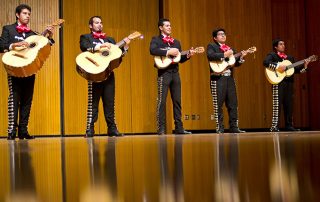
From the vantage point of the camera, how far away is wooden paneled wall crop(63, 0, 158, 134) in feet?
27.4

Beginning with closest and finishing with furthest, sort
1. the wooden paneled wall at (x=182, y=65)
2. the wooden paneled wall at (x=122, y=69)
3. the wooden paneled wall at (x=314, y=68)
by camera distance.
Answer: the wooden paneled wall at (x=182, y=65), the wooden paneled wall at (x=122, y=69), the wooden paneled wall at (x=314, y=68)

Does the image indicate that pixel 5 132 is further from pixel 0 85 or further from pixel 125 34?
pixel 125 34

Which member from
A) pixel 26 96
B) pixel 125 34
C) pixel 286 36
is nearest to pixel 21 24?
pixel 26 96

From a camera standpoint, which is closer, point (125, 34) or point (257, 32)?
point (125, 34)

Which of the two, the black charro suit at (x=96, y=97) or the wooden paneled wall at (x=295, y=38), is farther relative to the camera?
the wooden paneled wall at (x=295, y=38)

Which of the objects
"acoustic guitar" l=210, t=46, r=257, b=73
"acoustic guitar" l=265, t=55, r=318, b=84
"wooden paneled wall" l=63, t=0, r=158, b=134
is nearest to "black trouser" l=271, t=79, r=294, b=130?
"acoustic guitar" l=265, t=55, r=318, b=84

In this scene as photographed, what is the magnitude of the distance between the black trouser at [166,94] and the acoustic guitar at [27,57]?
1569 millimetres

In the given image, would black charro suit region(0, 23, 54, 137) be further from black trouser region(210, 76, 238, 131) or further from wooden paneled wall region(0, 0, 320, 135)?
wooden paneled wall region(0, 0, 320, 135)

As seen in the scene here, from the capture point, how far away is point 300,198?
1.62 feet

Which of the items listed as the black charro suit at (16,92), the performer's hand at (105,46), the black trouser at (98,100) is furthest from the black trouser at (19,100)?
the performer's hand at (105,46)

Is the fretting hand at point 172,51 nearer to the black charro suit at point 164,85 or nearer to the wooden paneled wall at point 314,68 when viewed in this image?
the black charro suit at point 164,85

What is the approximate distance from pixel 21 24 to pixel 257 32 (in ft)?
17.7

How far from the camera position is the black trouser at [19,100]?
16.7ft

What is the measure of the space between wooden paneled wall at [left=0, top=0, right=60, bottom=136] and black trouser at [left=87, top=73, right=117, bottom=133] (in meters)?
2.77
